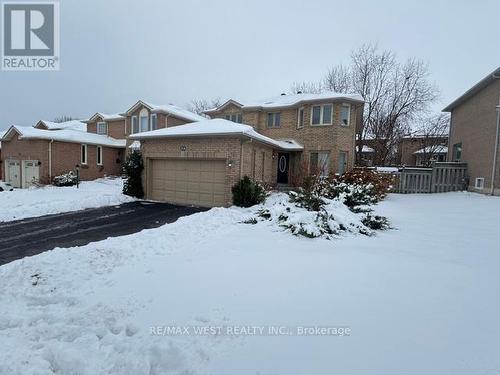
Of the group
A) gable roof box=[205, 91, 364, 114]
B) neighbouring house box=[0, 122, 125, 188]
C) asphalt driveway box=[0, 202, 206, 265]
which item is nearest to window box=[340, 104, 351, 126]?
gable roof box=[205, 91, 364, 114]

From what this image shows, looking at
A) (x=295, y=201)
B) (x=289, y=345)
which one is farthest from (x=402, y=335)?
(x=295, y=201)

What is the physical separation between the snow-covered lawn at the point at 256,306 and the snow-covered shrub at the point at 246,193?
5761 millimetres

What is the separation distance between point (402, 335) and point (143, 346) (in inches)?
99.0

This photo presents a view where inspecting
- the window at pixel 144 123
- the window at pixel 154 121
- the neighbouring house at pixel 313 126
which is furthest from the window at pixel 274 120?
the window at pixel 144 123

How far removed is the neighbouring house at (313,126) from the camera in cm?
1736

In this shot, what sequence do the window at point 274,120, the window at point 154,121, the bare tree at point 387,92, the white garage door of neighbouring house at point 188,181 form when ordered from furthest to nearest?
the bare tree at point 387,92 → the window at point 154,121 → the window at point 274,120 → the white garage door of neighbouring house at point 188,181

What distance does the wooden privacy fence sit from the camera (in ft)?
48.5

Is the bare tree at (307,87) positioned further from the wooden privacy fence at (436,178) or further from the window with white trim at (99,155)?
the window with white trim at (99,155)

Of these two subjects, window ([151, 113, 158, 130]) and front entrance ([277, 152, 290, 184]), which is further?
window ([151, 113, 158, 130])

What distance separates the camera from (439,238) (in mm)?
6102

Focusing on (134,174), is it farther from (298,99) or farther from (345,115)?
(345,115)

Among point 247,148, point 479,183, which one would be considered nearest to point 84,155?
point 247,148

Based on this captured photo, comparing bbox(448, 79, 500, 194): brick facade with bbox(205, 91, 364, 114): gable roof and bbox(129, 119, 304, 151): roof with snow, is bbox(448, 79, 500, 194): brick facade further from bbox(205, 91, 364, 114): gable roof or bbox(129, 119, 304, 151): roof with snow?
bbox(129, 119, 304, 151): roof with snow

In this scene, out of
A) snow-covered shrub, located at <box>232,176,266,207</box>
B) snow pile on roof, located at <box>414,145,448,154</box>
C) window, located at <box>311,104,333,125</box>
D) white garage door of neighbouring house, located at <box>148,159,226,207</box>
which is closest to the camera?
snow-covered shrub, located at <box>232,176,266,207</box>
